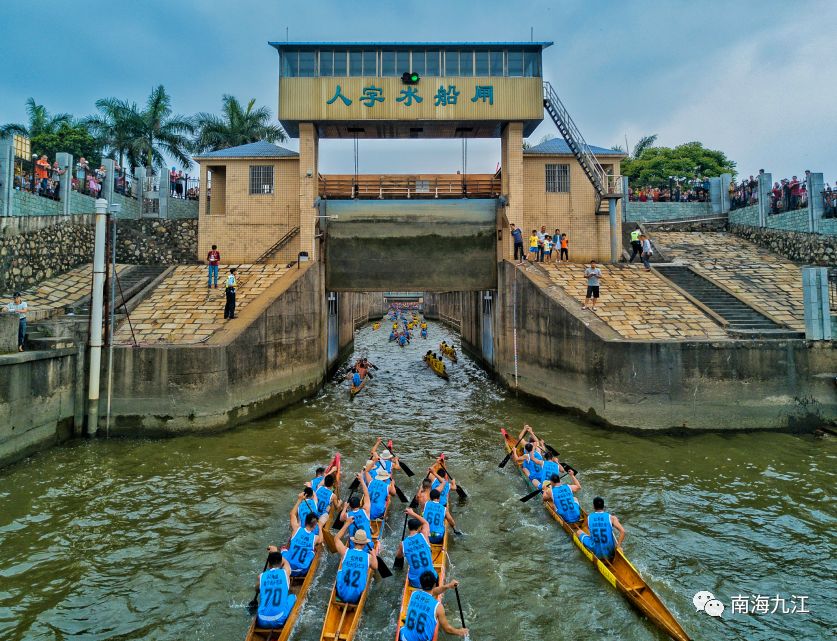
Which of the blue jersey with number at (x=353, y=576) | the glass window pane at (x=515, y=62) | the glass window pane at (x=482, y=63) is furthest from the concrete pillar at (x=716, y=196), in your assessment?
the blue jersey with number at (x=353, y=576)

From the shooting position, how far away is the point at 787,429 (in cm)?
1516

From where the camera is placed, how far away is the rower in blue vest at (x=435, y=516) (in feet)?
29.7

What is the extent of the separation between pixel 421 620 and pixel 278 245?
21.4m

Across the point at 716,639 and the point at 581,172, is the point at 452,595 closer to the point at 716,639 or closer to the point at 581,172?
the point at 716,639

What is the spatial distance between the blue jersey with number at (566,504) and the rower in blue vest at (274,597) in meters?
5.56

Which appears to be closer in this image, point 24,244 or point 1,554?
point 1,554

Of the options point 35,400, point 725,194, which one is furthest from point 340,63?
point 725,194

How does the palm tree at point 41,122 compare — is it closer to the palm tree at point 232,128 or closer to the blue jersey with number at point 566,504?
the palm tree at point 232,128

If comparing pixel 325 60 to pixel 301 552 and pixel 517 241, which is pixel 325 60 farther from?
pixel 301 552

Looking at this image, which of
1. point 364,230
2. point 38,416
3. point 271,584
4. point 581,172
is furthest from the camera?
point 581,172

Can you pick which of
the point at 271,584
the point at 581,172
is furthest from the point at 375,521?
the point at 581,172

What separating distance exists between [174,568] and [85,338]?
32.9ft

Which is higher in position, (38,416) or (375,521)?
(38,416)

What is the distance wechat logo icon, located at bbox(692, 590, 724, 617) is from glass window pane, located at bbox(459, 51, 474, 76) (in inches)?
925
